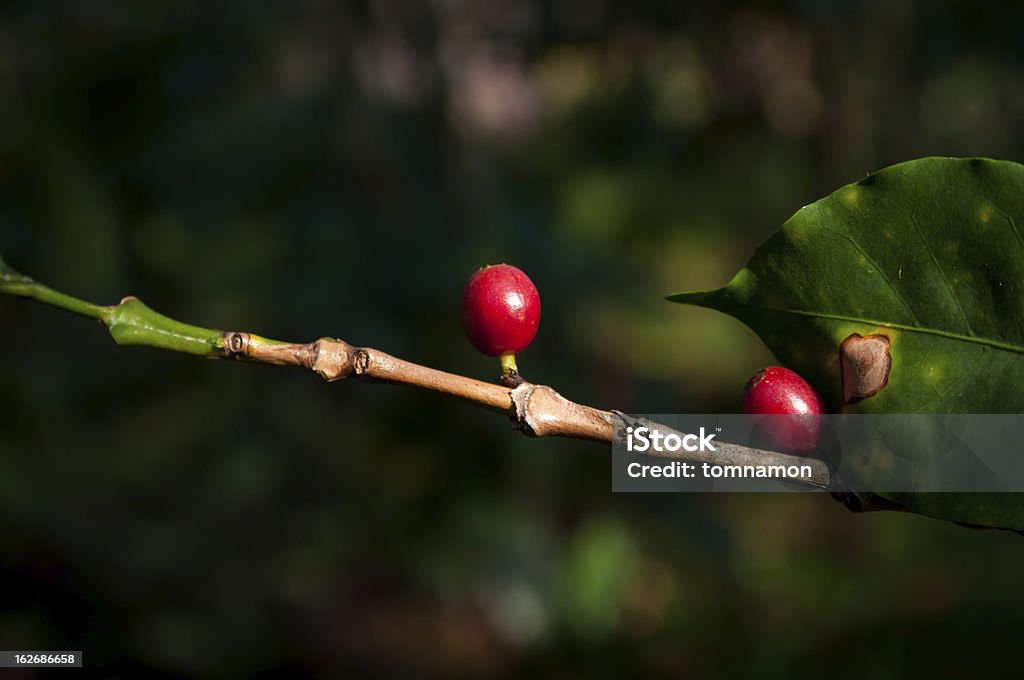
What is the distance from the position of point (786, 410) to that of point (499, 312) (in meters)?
0.18

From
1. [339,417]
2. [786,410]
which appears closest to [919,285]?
[786,410]

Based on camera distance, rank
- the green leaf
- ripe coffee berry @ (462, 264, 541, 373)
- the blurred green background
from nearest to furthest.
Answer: the green leaf → ripe coffee berry @ (462, 264, 541, 373) → the blurred green background

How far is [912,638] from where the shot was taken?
1.84m

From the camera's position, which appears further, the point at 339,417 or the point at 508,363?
the point at 339,417

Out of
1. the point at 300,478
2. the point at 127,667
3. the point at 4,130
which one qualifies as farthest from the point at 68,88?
the point at 127,667

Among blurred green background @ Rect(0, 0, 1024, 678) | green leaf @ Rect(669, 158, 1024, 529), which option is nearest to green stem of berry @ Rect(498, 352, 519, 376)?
green leaf @ Rect(669, 158, 1024, 529)

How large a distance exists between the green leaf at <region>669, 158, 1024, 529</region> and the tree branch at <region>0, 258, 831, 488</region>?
71 millimetres

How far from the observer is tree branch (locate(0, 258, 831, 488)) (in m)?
0.47

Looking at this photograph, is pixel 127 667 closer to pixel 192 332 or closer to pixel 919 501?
pixel 192 332

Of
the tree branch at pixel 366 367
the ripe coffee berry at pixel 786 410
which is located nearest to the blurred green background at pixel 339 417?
the tree branch at pixel 366 367

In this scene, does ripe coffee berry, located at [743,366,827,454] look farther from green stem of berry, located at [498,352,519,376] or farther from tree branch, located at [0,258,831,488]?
Answer: green stem of berry, located at [498,352,519,376]

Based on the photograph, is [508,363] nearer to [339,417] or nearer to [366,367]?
[366,367]

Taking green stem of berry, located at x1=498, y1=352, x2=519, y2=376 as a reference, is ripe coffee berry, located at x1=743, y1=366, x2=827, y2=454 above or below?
below

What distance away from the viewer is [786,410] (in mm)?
500
